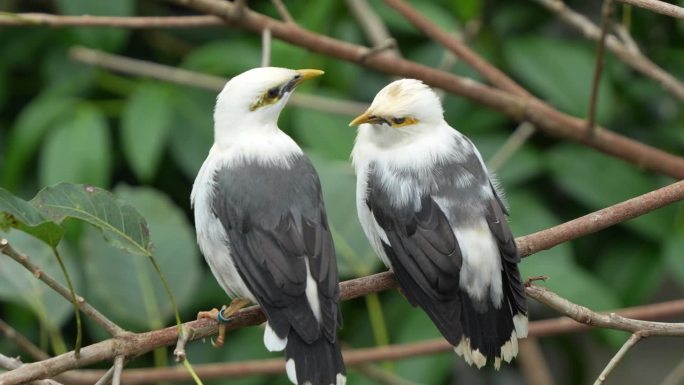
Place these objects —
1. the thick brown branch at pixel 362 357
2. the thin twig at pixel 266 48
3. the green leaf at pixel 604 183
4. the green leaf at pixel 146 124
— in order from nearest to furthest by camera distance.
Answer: the thin twig at pixel 266 48 < the thick brown branch at pixel 362 357 < the green leaf at pixel 146 124 < the green leaf at pixel 604 183

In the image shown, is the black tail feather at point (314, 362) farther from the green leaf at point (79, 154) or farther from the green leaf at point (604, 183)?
the green leaf at point (604, 183)

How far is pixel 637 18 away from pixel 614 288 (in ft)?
3.75

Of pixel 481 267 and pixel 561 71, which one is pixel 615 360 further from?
pixel 561 71

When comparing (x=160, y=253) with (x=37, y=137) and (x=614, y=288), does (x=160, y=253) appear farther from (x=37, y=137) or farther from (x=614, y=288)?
(x=614, y=288)

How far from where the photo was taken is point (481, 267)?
3.01 meters

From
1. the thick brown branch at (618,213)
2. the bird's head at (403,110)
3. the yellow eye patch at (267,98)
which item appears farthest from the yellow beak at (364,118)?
the thick brown branch at (618,213)

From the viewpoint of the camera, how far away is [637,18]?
4.75m

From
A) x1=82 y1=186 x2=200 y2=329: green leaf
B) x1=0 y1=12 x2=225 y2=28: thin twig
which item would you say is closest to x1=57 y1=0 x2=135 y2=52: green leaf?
x1=0 y1=12 x2=225 y2=28: thin twig

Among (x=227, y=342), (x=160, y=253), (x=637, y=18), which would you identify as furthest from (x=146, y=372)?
(x=637, y=18)

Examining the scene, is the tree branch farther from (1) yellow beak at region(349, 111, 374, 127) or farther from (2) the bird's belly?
(1) yellow beak at region(349, 111, 374, 127)

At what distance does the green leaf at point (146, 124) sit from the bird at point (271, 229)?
0.81 metres

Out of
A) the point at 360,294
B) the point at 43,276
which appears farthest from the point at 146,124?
the point at 43,276

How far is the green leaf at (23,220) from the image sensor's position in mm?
2303

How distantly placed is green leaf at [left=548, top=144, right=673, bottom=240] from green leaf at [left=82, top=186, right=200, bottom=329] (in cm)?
156
